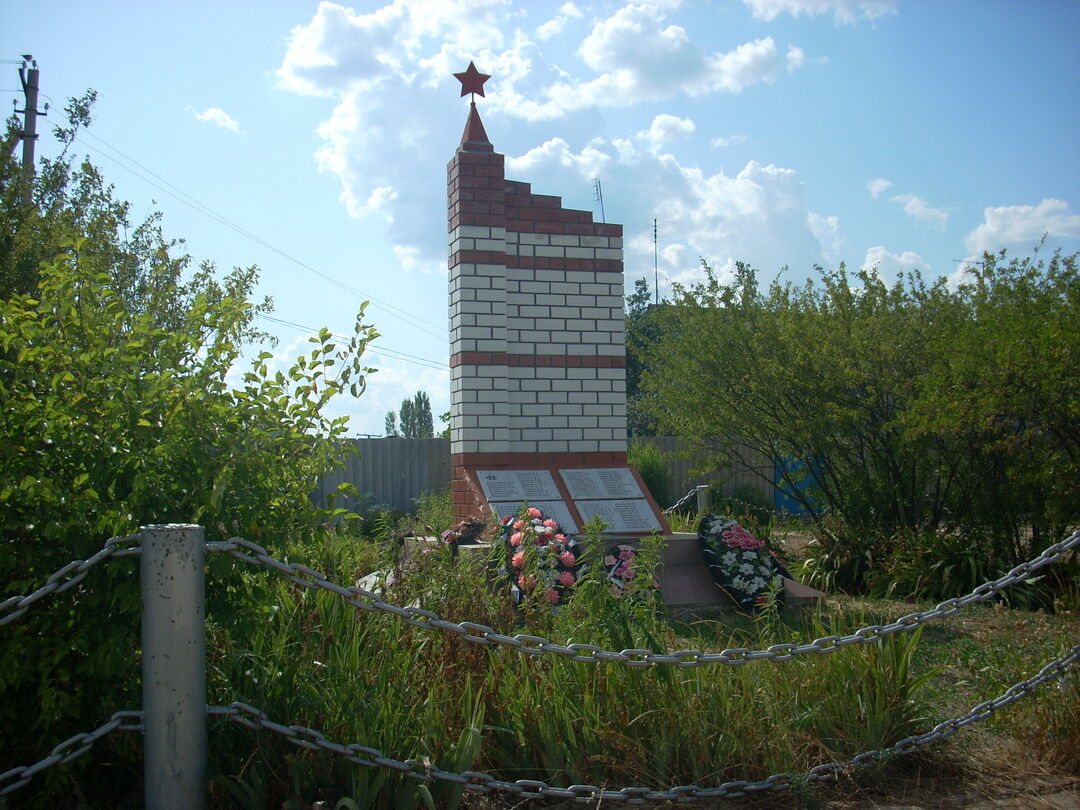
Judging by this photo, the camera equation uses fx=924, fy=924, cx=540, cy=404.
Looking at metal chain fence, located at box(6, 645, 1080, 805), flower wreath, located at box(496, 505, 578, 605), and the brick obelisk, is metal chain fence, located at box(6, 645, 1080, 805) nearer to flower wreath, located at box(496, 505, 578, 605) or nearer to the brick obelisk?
flower wreath, located at box(496, 505, 578, 605)

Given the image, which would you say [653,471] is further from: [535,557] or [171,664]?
[171,664]

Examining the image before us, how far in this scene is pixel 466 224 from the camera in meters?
8.60

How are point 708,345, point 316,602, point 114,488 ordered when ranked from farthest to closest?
point 708,345 < point 316,602 < point 114,488

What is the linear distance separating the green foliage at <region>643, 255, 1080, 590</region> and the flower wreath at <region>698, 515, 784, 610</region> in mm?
1814

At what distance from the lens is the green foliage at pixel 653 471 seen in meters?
17.5

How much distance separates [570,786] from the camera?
3.15 m

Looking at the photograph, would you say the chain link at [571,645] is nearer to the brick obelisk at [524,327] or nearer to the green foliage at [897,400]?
the green foliage at [897,400]

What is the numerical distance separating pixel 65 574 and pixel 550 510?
18.3ft

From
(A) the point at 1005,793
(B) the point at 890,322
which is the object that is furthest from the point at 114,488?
(B) the point at 890,322

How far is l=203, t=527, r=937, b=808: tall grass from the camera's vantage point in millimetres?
3045

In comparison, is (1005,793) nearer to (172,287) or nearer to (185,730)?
(185,730)

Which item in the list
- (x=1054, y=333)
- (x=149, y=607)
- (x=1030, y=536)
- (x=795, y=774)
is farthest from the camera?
(x=1030, y=536)

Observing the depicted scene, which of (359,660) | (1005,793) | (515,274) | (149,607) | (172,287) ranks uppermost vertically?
(172,287)

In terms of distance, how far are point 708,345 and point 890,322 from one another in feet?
6.73
